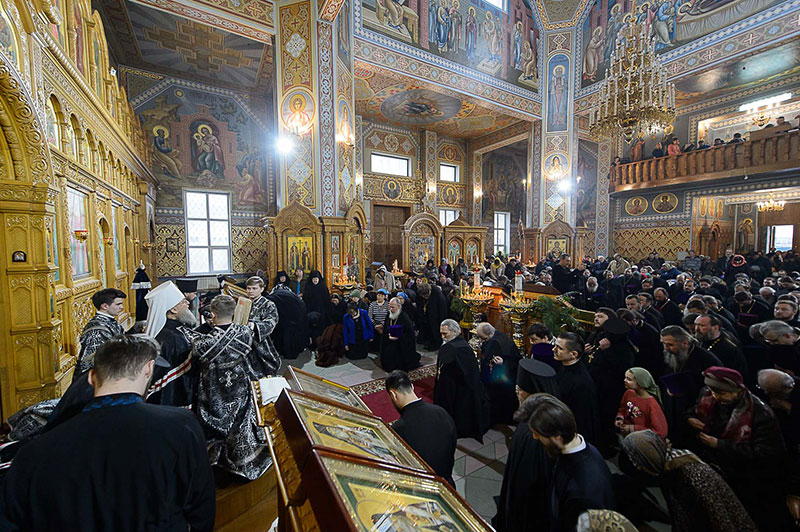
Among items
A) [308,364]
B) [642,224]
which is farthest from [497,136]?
[308,364]

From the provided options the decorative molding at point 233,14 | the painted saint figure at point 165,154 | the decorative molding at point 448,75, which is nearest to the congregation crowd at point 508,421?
the decorative molding at point 233,14

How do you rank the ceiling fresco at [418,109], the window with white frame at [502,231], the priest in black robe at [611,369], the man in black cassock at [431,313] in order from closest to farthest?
1. the priest in black robe at [611,369]
2. the man in black cassock at [431,313]
3. the ceiling fresco at [418,109]
4. the window with white frame at [502,231]

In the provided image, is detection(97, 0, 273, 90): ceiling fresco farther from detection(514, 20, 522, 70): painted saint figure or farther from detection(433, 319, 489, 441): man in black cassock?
detection(433, 319, 489, 441): man in black cassock

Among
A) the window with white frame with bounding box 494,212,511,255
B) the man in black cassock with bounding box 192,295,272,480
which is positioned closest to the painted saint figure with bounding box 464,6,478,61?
the window with white frame with bounding box 494,212,511,255

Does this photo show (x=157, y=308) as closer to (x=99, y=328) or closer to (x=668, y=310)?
(x=99, y=328)

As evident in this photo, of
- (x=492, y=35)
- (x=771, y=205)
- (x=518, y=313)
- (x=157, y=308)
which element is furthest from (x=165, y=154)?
(x=771, y=205)

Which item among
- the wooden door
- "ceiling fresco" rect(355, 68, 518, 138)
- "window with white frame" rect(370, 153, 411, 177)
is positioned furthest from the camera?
the wooden door

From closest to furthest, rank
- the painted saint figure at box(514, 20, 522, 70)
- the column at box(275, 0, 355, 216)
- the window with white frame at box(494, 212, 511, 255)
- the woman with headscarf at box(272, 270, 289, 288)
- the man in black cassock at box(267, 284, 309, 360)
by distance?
the man in black cassock at box(267, 284, 309, 360) < the woman with headscarf at box(272, 270, 289, 288) < the column at box(275, 0, 355, 216) < the painted saint figure at box(514, 20, 522, 70) < the window with white frame at box(494, 212, 511, 255)

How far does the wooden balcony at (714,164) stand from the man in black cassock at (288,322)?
15.9 metres

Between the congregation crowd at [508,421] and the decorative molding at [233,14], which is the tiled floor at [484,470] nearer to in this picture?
the congregation crowd at [508,421]

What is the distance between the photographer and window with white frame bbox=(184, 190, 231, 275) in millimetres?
12148

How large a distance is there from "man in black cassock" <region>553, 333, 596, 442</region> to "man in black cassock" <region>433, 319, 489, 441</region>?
107 centimetres

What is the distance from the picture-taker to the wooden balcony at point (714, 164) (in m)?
11.6

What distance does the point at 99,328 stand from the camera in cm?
308
